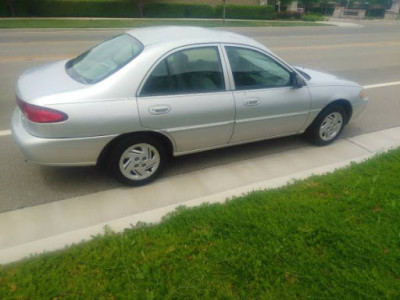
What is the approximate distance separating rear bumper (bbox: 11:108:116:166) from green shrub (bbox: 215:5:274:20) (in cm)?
2716

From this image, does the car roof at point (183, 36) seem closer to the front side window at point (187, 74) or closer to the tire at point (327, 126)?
the front side window at point (187, 74)

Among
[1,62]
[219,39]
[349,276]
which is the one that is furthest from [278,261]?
[1,62]

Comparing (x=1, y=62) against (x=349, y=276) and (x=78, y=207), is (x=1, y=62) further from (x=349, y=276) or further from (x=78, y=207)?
(x=349, y=276)

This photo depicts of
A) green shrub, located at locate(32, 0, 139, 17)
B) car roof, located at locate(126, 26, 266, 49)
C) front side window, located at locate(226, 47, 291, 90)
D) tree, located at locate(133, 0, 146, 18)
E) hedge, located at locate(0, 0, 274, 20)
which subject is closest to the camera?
car roof, located at locate(126, 26, 266, 49)

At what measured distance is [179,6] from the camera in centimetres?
2723

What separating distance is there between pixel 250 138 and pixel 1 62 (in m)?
8.17

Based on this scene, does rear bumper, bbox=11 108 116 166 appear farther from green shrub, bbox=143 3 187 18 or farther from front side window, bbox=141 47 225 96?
green shrub, bbox=143 3 187 18

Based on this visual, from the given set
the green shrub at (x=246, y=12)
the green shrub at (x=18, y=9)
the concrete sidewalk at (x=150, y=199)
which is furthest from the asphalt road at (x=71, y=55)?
the green shrub at (x=246, y=12)

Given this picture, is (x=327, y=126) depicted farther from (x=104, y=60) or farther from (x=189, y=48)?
(x=104, y=60)

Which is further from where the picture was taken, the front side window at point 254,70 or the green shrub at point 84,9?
the green shrub at point 84,9

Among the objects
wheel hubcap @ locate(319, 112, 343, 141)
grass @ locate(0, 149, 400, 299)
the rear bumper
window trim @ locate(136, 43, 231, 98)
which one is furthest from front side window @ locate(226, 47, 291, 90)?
the rear bumper

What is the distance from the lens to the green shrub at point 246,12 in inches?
1133

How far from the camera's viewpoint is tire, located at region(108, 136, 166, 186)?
3.75 m

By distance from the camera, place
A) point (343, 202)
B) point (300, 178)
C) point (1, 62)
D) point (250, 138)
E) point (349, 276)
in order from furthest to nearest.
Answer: point (1, 62) < point (250, 138) < point (300, 178) < point (343, 202) < point (349, 276)
